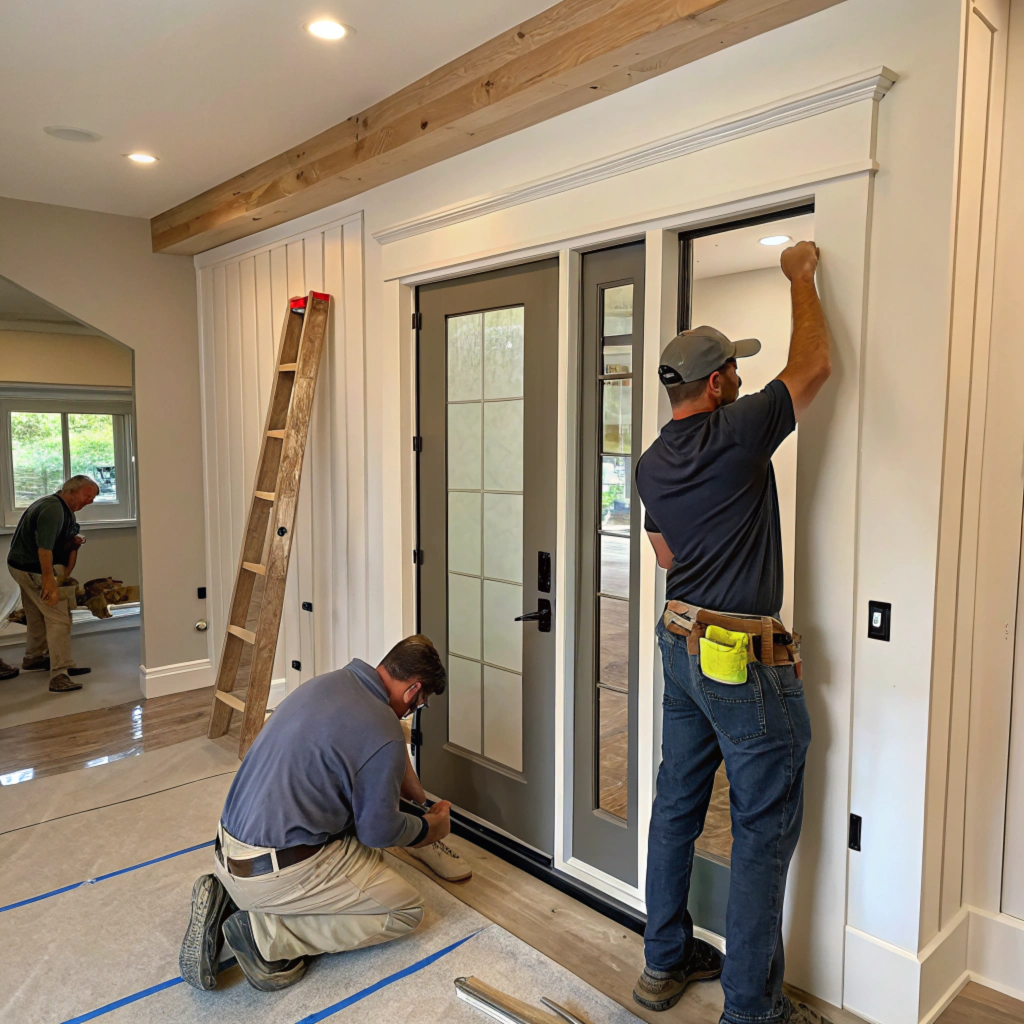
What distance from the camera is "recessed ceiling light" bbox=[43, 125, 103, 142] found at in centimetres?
337

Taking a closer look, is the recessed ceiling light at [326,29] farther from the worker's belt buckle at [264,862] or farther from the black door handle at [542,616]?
the worker's belt buckle at [264,862]

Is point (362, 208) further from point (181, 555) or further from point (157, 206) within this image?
point (181, 555)

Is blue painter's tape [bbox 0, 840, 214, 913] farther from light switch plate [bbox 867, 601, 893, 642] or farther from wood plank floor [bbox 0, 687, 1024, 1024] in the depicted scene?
light switch plate [bbox 867, 601, 893, 642]

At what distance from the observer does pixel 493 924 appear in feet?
8.66

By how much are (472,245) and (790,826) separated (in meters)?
2.24

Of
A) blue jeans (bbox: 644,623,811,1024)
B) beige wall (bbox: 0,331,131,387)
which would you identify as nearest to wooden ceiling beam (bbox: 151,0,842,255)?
blue jeans (bbox: 644,623,811,1024)

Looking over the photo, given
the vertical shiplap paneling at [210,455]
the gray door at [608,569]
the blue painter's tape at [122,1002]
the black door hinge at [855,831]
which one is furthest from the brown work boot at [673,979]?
the vertical shiplap paneling at [210,455]

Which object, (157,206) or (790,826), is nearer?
(790,826)

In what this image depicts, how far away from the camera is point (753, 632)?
202cm

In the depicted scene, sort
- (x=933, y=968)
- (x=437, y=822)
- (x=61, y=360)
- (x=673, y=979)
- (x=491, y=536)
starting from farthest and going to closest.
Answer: (x=61, y=360) → (x=491, y=536) → (x=437, y=822) → (x=673, y=979) → (x=933, y=968)

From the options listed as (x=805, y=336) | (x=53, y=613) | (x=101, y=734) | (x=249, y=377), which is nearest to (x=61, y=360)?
(x=53, y=613)

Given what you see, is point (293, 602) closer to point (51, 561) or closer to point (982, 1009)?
point (51, 561)

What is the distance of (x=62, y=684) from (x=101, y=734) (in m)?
0.99

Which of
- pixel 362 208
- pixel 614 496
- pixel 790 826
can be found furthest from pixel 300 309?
pixel 790 826
